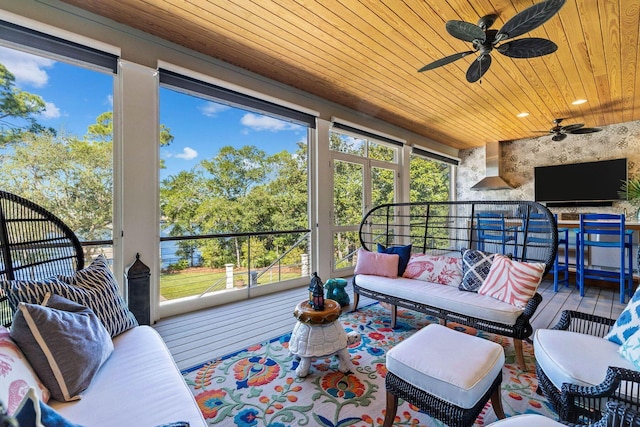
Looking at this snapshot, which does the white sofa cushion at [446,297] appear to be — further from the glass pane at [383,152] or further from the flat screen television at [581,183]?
the flat screen television at [581,183]

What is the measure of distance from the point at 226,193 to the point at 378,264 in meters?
1.94

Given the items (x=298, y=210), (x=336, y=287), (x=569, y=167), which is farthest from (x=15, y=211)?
(x=569, y=167)

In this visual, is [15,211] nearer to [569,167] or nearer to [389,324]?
[389,324]

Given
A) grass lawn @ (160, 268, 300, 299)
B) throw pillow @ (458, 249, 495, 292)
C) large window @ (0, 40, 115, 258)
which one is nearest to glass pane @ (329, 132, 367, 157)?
grass lawn @ (160, 268, 300, 299)

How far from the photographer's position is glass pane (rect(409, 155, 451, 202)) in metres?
5.80

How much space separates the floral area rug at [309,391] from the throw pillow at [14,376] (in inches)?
32.9

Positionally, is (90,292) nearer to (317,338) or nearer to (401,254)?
(317,338)

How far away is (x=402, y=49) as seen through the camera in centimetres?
275

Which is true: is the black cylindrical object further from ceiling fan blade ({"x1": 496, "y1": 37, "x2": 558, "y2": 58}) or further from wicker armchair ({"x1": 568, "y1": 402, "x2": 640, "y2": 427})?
ceiling fan blade ({"x1": 496, "y1": 37, "x2": 558, "y2": 58})

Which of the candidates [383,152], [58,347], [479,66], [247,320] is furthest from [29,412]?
[383,152]

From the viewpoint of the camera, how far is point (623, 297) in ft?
10.8

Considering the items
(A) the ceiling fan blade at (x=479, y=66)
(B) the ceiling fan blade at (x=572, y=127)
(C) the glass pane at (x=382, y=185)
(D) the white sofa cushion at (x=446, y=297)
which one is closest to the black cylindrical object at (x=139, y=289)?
(D) the white sofa cushion at (x=446, y=297)

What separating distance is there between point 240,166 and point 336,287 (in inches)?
74.0

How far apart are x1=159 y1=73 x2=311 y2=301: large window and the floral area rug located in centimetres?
132
